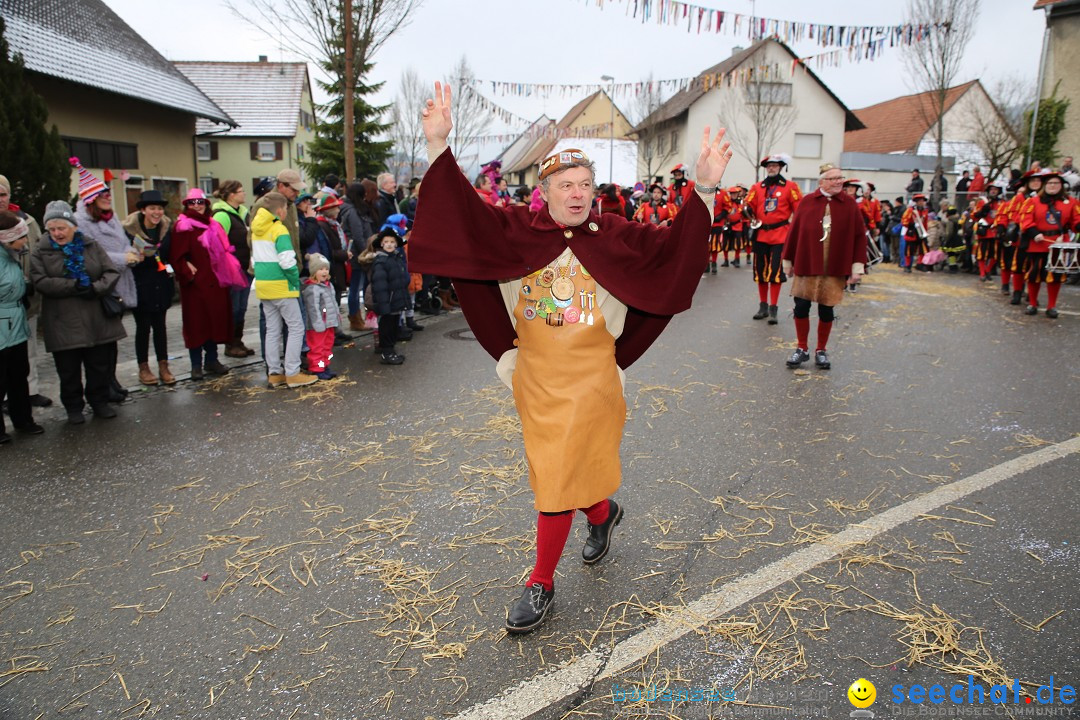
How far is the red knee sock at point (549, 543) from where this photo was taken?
309cm

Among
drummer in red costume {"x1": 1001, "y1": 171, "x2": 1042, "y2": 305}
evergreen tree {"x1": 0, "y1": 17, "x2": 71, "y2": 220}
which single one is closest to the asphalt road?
drummer in red costume {"x1": 1001, "y1": 171, "x2": 1042, "y2": 305}

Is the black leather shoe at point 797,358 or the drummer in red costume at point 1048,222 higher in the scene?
the drummer in red costume at point 1048,222

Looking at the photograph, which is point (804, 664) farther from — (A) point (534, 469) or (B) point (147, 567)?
(B) point (147, 567)

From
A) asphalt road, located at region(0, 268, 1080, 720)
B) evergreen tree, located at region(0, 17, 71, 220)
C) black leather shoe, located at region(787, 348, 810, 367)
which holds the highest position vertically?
evergreen tree, located at region(0, 17, 71, 220)

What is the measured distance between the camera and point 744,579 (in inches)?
133

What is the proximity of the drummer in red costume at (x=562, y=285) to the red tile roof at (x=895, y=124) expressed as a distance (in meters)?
42.3

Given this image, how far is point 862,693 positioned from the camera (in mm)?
2576

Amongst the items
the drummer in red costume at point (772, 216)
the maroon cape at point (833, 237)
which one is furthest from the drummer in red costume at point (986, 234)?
the maroon cape at point (833, 237)

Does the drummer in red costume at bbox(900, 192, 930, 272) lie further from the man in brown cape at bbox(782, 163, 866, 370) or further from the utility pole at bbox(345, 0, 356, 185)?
the utility pole at bbox(345, 0, 356, 185)

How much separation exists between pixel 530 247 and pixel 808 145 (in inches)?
1573

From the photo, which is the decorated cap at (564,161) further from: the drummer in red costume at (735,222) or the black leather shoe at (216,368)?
the drummer in red costume at (735,222)

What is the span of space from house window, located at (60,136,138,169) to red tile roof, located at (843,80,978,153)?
38.4 m

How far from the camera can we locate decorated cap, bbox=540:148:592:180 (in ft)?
9.84

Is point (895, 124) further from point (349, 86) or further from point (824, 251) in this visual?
point (824, 251)
